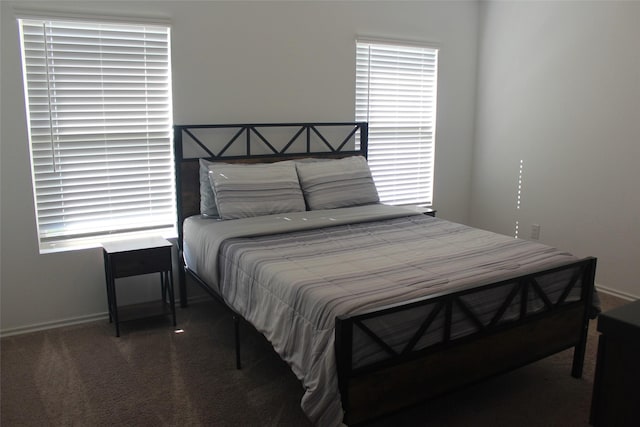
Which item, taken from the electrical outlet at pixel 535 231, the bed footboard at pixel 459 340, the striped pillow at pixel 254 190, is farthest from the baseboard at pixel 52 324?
the electrical outlet at pixel 535 231

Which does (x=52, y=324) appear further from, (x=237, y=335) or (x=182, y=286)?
(x=237, y=335)

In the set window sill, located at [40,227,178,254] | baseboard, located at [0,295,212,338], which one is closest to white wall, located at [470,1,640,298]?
window sill, located at [40,227,178,254]

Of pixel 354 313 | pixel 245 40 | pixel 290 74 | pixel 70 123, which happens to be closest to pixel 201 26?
pixel 245 40

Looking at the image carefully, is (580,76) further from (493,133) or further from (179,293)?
(179,293)

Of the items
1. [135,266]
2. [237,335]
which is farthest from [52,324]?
[237,335]

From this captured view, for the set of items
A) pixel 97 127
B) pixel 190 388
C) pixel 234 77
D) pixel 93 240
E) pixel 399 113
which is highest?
pixel 234 77

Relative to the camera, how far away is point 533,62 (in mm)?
4477

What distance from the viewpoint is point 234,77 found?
3832 mm

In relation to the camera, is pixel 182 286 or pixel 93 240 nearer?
pixel 93 240

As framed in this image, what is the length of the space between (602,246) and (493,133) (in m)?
1.44

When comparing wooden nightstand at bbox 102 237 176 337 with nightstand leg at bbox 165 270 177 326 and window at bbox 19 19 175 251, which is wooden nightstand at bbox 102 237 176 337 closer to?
nightstand leg at bbox 165 270 177 326

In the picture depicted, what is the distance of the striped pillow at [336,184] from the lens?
3770 millimetres

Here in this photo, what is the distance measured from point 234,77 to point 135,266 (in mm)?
1505

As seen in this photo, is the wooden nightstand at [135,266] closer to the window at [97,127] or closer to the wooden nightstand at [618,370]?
the window at [97,127]
